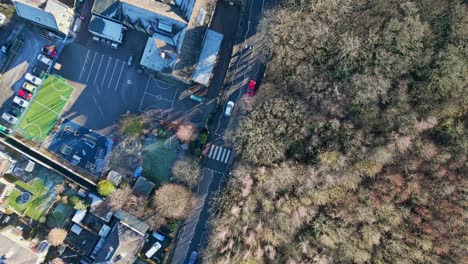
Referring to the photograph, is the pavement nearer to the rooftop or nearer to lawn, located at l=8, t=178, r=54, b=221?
lawn, located at l=8, t=178, r=54, b=221

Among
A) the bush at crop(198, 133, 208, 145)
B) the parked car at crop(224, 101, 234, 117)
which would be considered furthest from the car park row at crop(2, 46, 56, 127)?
the parked car at crop(224, 101, 234, 117)

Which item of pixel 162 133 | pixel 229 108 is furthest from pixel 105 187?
pixel 229 108

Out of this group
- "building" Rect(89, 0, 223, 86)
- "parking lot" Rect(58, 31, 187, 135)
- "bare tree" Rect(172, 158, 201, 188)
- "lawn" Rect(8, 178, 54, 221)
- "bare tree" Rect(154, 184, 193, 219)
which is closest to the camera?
"bare tree" Rect(154, 184, 193, 219)

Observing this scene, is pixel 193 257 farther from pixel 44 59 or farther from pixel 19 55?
pixel 19 55

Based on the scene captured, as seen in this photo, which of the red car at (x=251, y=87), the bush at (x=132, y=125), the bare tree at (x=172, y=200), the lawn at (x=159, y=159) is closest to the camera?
the bare tree at (x=172, y=200)

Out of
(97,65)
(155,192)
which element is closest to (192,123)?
(155,192)

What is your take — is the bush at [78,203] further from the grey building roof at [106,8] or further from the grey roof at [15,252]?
the grey building roof at [106,8]

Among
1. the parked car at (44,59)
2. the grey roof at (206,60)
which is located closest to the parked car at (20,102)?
the parked car at (44,59)
